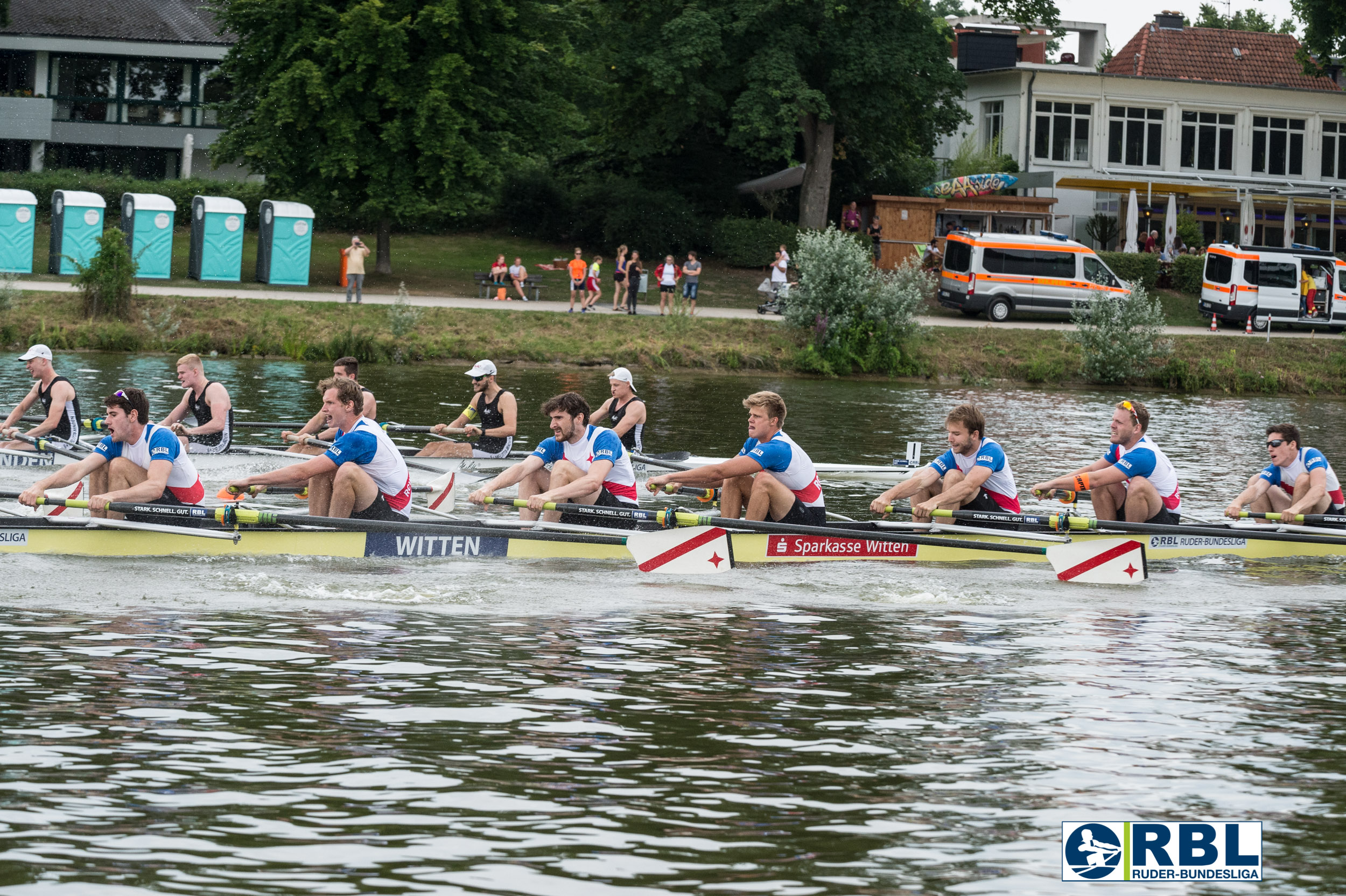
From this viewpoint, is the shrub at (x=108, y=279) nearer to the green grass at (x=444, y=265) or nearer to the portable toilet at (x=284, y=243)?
the green grass at (x=444, y=265)

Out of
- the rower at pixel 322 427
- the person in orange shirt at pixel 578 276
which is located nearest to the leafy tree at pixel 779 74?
the person in orange shirt at pixel 578 276

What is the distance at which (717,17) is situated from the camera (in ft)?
155

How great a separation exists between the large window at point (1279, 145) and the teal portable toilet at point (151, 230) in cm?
4319

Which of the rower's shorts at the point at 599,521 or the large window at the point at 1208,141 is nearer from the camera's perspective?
the rower's shorts at the point at 599,521

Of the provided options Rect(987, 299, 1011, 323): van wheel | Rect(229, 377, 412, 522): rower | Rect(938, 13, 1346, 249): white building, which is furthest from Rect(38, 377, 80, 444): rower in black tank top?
Rect(938, 13, 1346, 249): white building

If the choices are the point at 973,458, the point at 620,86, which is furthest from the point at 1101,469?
the point at 620,86

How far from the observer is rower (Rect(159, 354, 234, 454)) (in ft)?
57.8

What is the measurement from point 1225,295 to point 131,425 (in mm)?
38131

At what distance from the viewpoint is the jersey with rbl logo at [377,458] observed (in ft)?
44.0

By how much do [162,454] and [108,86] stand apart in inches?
1903

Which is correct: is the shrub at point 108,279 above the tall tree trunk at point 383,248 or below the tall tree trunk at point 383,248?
below

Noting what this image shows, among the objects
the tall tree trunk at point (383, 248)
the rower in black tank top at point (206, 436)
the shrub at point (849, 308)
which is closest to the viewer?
the rower in black tank top at point (206, 436)

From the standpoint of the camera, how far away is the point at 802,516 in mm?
14508

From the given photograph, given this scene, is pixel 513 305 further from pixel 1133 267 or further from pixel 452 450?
pixel 1133 267
